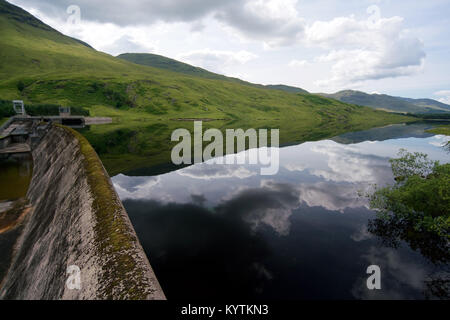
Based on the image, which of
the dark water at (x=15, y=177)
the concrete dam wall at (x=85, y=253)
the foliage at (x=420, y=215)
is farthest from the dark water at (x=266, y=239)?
the dark water at (x=15, y=177)

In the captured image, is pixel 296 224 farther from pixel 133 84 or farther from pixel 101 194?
pixel 133 84

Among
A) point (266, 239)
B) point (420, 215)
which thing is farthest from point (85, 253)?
point (420, 215)

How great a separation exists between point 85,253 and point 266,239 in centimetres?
1480

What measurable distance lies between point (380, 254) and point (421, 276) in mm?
2689

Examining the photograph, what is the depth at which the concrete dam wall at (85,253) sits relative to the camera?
674cm

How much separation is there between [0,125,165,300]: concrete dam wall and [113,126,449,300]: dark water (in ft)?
21.4

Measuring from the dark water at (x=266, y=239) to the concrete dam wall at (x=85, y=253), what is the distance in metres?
6.53

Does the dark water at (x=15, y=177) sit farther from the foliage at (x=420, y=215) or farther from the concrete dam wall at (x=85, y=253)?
the foliage at (x=420, y=215)

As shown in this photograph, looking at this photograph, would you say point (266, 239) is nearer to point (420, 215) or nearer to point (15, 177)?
point (420, 215)

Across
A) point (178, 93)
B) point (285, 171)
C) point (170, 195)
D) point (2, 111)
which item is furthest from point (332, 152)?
point (178, 93)

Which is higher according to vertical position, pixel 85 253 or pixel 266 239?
pixel 85 253

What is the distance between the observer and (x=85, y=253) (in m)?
8.48

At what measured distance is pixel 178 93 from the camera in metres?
189

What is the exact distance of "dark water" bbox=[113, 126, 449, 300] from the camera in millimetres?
14688
